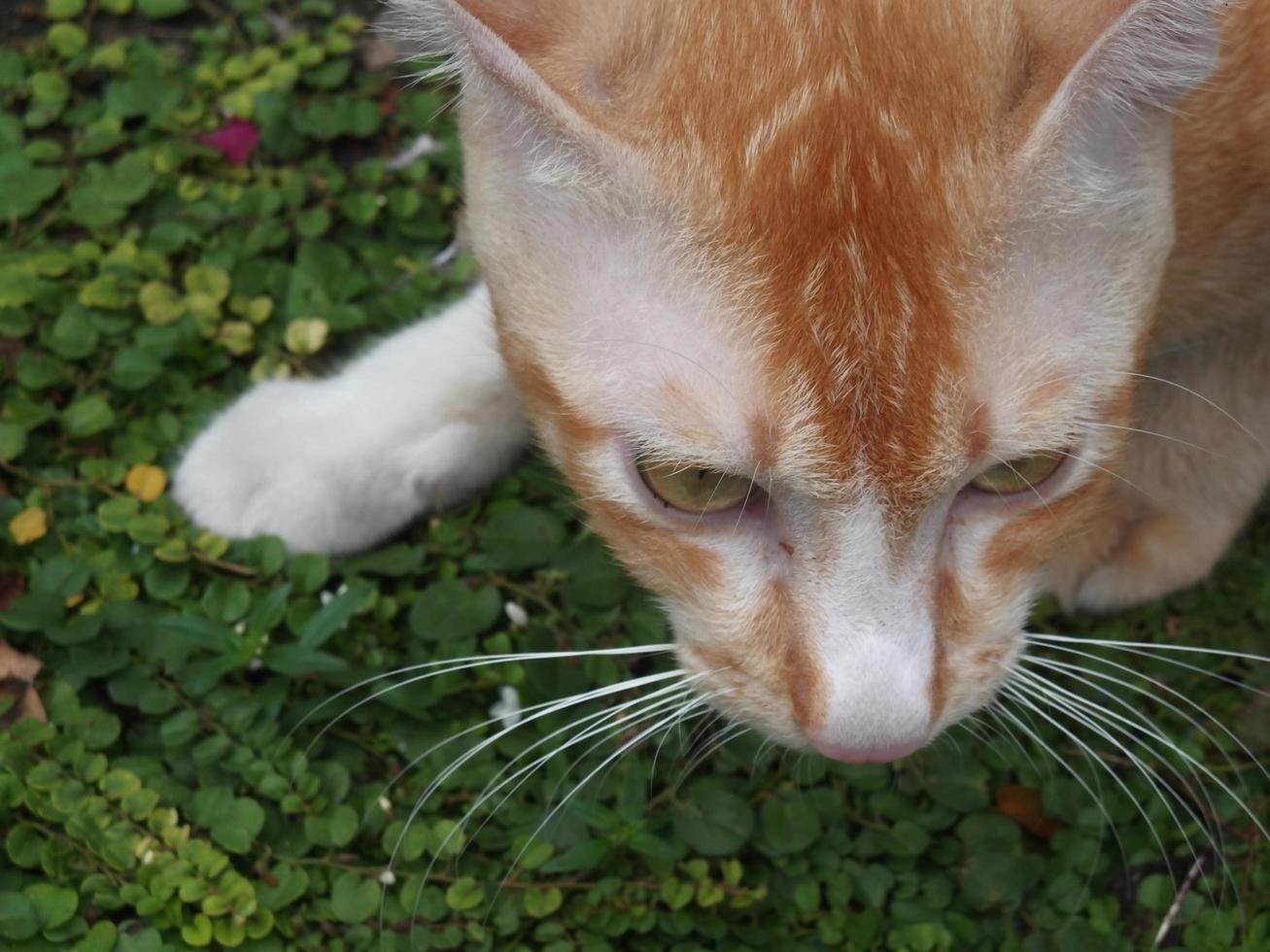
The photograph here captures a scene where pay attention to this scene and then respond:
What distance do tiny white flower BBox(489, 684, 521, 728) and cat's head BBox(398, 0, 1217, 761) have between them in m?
0.76

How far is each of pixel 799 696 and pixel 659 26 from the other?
0.79m

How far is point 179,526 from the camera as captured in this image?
2266mm

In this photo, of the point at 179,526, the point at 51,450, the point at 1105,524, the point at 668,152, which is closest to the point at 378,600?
the point at 179,526

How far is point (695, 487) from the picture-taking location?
59.5 inches

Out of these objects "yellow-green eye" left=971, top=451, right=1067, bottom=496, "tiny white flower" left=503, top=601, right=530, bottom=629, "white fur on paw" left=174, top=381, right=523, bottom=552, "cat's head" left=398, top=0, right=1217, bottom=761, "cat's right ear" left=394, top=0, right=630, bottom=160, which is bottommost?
"tiny white flower" left=503, top=601, right=530, bottom=629

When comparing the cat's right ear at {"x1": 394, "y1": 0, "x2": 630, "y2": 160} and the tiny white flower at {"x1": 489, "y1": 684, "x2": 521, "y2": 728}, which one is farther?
the tiny white flower at {"x1": 489, "y1": 684, "x2": 521, "y2": 728}

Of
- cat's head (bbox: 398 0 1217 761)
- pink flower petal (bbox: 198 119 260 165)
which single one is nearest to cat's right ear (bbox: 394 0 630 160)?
cat's head (bbox: 398 0 1217 761)

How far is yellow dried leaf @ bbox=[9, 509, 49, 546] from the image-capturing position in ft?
7.29

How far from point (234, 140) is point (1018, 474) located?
1.86 meters

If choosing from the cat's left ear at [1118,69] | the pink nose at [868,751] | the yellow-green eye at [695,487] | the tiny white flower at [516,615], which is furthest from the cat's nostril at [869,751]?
the tiny white flower at [516,615]

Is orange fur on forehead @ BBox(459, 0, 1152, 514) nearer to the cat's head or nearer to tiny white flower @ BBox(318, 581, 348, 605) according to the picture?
the cat's head

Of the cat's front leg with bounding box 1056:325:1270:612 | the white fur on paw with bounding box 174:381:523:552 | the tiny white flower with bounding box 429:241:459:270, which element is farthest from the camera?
the tiny white flower with bounding box 429:241:459:270

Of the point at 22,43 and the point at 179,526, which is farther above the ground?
the point at 22,43

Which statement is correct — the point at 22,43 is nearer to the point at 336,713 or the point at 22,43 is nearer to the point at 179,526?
the point at 179,526
